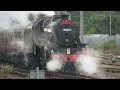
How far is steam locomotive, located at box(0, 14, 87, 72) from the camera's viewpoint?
12.1 meters

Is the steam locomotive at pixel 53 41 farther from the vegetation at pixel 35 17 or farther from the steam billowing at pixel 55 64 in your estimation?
the vegetation at pixel 35 17

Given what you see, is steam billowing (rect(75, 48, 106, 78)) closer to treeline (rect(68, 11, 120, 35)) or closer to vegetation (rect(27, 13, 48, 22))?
vegetation (rect(27, 13, 48, 22))

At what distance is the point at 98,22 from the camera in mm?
25141

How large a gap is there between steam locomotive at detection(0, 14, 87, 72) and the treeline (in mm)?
8736

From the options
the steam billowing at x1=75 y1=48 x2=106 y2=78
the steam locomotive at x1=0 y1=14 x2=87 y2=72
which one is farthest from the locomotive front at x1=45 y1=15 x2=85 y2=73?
the steam billowing at x1=75 y1=48 x2=106 y2=78

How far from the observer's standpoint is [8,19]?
14.4 metres

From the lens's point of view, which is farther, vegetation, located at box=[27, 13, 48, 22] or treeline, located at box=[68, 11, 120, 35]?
treeline, located at box=[68, 11, 120, 35]

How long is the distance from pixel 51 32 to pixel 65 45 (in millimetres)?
752

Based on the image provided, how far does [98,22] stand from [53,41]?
13443 mm

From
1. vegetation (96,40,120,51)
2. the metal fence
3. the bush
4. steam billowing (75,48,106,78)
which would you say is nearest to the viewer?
steam billowing (75,48,106,78)

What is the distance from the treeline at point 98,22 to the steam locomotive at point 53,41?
344 inches

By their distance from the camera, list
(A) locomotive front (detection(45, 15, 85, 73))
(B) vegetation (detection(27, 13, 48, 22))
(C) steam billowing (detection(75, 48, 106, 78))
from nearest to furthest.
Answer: (A) locomotive front (detection(45, 15, 85, 73)), (C) steam billowing (detection(75, 48, 106, 78)), (B) vegetation (detection(27, 13, 48, 22))

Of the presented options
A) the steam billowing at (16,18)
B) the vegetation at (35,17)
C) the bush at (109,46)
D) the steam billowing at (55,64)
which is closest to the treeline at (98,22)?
the bush at (109,46)
